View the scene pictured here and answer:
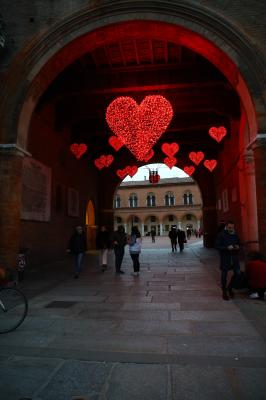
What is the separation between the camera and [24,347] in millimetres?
3963

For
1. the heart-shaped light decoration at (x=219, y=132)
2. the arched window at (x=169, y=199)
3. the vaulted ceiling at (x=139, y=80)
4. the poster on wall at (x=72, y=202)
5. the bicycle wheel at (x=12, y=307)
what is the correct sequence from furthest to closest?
the arched window at (x=169, y=199) → the poster on wall at (x=72, y=202) → the heart-shaped light decoration at (x=219, y=132) → the vaulted ceiling at (x=139, y=80) → the bicycle wheel at (x=12, y=307)

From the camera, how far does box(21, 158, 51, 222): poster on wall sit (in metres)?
11.0

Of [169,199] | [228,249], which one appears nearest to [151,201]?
[169,199]

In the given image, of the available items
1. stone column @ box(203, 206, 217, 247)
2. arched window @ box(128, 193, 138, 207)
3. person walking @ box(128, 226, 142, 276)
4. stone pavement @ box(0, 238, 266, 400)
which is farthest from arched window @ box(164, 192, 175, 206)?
stone pavement @ box(0, 238, 266, 400)

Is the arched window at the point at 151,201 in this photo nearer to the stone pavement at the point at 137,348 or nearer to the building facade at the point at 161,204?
the building facade at the point at 161,204

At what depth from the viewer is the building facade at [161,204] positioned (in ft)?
192

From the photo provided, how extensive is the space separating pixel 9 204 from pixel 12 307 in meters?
4.23

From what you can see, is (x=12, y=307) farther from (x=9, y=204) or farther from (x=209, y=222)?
(x=209, y=222)

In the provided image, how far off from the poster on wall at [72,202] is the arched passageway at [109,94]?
0.05 m

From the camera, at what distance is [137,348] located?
3.89m

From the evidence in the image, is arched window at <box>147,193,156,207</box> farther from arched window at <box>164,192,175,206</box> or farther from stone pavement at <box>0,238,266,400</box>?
stone pavement at <box>0,238,266,400</box>

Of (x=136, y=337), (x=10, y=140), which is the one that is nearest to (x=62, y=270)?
(x=10, y=140)

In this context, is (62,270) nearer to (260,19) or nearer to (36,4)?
(36,4)

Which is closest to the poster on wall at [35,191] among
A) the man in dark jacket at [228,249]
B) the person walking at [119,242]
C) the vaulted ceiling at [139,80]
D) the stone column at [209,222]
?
the vaulted ceiling at [139,80]
